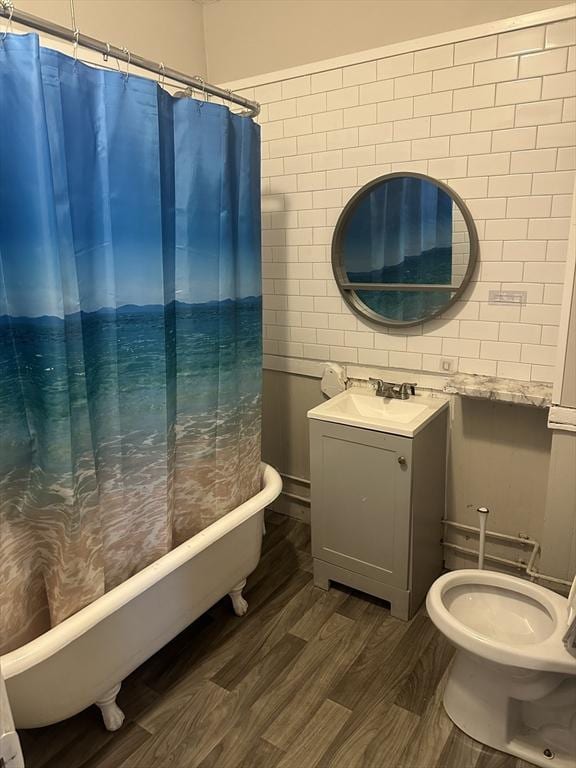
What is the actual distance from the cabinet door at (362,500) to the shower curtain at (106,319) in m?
0.47

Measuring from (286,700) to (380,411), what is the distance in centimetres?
→ 125

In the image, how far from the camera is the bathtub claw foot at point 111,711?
1.72 meters

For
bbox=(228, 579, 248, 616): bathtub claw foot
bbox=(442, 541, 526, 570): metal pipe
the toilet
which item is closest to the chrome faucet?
bbox=(442, 541, 526, 570): metal pipe

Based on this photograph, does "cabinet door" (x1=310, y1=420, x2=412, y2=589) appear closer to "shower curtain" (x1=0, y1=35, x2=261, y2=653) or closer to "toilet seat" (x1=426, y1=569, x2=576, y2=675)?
"toilet seat" (x1=426, y1=569, x2=576, y2=675)

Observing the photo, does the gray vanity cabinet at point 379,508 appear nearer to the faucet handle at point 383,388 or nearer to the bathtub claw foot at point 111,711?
the faucet handle at point 383,388

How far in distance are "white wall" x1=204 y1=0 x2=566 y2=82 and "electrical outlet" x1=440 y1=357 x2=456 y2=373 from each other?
133 centimetres

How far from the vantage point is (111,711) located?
5.76ft

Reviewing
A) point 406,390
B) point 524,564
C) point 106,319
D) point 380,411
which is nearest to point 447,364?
point 406,390

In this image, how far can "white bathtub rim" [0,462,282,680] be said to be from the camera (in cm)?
138

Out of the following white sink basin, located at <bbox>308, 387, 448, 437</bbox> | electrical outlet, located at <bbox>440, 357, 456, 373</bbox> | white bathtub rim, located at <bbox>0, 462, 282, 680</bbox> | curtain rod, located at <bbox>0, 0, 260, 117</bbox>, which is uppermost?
curtain rod, located at <bbox>0, 0, 260, 117</bbox>

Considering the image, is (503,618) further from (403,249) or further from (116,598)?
(403,249)

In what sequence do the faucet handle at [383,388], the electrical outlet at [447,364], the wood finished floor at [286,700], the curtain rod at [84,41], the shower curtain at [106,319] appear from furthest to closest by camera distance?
the faucet handle at [383,388] → the electrical outlet at [447,364] → the wood finished floor at [286,700] → the shower curtain at [106,319] → the curtain rod at [84,41]

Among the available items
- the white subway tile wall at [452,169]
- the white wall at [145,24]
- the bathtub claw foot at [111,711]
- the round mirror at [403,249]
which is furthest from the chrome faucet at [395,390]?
the white wall at [145,24]

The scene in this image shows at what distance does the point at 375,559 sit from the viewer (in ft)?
7.50
